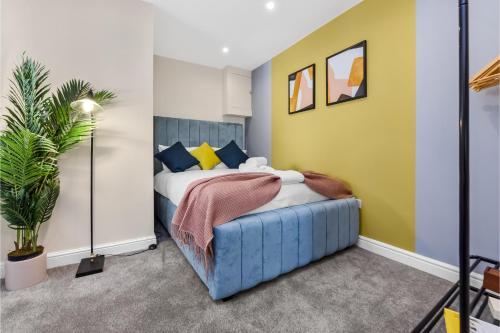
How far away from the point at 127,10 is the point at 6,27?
96 cm

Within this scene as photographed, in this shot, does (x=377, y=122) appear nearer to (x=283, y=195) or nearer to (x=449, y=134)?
(x=449, y=134)

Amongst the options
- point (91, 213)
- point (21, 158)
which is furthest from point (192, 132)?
point (21, 158)

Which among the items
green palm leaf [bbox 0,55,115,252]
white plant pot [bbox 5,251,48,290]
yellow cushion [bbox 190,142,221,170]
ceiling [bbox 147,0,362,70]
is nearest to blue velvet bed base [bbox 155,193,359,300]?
white plant pot [bbox 5,251,48,290]

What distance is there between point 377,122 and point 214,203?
1754 millimetres

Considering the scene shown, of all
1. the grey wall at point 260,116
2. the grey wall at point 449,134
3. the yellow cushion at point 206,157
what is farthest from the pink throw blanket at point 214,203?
the grey wall at point 260,116

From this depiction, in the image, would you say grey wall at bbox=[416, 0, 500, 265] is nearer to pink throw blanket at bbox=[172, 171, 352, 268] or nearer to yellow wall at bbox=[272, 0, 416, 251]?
yellow wall at bbox=[272, 0, 416, 251]

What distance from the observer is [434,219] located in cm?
175

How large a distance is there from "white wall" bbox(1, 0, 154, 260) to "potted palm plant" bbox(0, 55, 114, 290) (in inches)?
5.3

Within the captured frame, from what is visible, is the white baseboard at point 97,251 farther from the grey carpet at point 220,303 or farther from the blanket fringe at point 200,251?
the blanket fringe at point 200,251

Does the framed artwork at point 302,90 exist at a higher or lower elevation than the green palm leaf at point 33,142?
higher

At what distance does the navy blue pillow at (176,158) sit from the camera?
2.88m

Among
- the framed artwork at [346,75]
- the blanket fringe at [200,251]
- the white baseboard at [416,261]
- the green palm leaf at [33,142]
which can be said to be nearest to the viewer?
the blanket fringe at [200,251]

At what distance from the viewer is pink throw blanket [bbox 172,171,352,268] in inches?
55.6

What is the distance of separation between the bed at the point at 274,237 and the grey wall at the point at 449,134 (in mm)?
644
